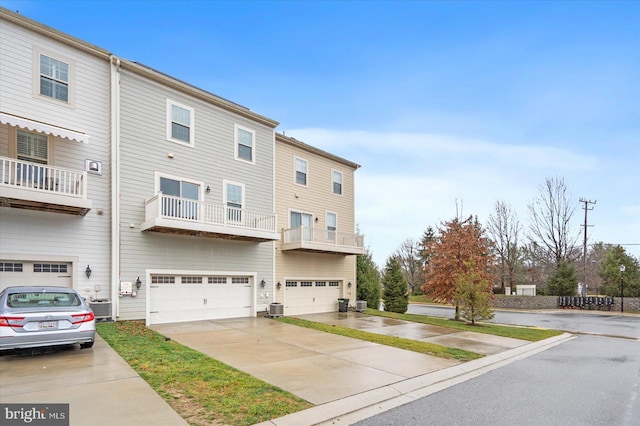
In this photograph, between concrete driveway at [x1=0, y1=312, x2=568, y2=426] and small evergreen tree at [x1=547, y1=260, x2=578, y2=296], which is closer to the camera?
concrete driveway at [x1=0, y1=312, x2=568, y2=426]

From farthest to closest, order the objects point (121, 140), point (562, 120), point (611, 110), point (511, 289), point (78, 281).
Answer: point (511, 289)
point (562, 120)
point (611, 110)
point (121, 140)
point (78, 281)

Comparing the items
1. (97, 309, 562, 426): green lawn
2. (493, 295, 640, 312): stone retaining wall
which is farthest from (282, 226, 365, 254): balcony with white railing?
(493, 295, 640, 312): stone retaining wall

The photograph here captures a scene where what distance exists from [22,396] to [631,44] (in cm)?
1880

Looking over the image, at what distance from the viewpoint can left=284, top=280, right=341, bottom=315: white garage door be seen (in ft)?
59.4

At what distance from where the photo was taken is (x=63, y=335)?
728 cm

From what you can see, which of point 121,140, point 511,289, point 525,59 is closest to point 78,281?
point 121,140

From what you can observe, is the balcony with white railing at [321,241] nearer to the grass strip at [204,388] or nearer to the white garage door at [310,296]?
the white garage door at [310,296]

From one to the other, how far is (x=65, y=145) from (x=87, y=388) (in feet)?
29.6

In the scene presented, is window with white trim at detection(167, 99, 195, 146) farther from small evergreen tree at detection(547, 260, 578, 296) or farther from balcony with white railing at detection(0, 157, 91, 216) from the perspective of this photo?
small evergreen tree at detection(547, 260, 578, 296)

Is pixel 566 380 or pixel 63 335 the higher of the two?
pixel 63 335

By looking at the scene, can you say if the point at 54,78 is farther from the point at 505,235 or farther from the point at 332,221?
the point at 505,235

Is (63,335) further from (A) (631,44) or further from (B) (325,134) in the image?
(B) (325,134)

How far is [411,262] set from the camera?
51688mm

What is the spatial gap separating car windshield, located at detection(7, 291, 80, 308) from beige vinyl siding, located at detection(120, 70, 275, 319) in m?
4.81
